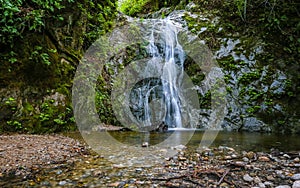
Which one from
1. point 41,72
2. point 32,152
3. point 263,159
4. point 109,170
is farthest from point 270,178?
point 41,72

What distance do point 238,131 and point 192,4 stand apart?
719cm

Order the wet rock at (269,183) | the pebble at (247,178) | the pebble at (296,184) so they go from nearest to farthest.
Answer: the pebble at (296,184)
the wet rock at (269,183)
the pebble at (247,178)

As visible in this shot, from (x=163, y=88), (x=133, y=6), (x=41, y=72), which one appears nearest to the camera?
(x=41, y=72)

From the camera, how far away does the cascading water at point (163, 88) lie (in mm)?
8133

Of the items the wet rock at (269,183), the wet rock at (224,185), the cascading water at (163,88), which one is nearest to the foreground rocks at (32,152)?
the wet rock at (224,185)

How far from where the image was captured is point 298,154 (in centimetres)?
363

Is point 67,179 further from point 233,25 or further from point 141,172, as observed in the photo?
point 233,25

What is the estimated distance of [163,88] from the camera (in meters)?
8.60

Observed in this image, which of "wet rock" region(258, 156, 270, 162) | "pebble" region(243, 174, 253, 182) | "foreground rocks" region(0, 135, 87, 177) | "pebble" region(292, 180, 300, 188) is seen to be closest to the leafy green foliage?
"foreground rocks" region(0, 135, 87, 177)

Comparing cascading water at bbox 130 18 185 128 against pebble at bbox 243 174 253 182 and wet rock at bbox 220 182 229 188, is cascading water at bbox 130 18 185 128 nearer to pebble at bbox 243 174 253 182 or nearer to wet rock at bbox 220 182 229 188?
pebble at bbox 243 174 253 182

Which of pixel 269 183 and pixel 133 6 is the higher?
pixel 133 6

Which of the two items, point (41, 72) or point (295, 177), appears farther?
point (41, 72)

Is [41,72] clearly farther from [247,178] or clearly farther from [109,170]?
[247,178]

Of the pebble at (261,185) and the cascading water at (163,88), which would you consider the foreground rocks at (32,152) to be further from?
the cascading water at (163,88)
